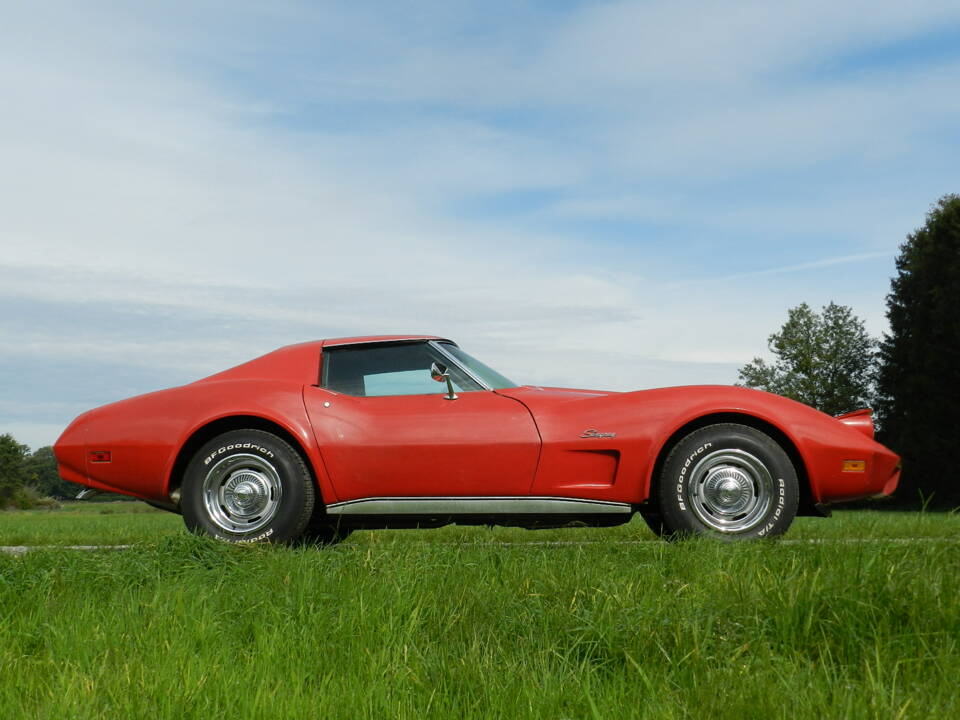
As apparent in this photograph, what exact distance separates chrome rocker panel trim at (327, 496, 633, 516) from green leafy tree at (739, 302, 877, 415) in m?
39.4

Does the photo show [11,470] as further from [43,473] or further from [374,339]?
[374,339]

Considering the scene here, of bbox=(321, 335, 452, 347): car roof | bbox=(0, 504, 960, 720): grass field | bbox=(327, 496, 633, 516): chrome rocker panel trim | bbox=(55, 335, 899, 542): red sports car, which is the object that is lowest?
bbox=(0, 504, 960, 720): grass field

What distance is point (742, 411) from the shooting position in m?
5.57

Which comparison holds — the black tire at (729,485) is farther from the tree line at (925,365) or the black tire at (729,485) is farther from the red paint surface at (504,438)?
the tree line at (925,365)

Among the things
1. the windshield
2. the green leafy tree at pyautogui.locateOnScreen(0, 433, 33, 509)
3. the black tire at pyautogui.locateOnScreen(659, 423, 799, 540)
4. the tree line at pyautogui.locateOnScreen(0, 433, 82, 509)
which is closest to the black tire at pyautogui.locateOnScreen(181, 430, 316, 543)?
the windshield

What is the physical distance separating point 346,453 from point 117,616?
2308 mm

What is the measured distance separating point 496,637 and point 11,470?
7044cm

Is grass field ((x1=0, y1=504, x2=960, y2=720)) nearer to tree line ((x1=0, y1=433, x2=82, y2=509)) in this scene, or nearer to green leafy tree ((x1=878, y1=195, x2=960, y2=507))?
green leafy tree ((x1=878, y1=195, x2=960, y2=507))

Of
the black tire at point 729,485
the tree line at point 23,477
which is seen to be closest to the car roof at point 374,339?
the black tire at point 729,485

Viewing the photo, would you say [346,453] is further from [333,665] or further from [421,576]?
[333,665]

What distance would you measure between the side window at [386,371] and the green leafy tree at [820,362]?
39.1 metres

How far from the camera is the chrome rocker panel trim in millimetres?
5559

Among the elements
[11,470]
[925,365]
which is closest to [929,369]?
[925,365]

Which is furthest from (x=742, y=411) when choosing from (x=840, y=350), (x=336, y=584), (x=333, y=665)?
(x=840, y=350)
